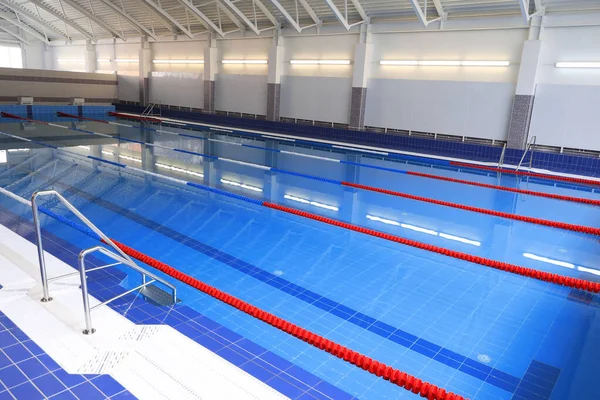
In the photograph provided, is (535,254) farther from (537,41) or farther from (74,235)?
(537,41)

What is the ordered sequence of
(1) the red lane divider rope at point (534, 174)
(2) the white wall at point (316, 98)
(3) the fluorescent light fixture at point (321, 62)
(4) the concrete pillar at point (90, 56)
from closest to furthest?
(1) the red lane divider rope at point (534, 174), (3) the fluorescent light fixture at point (321, 62), (2) the white wall at point (316, 98), (4) the concrete pillar at point (90, 56)

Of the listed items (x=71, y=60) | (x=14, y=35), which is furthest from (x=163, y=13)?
(x=14, y=35)

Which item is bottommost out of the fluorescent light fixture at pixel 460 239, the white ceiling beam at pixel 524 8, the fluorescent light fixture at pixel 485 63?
the fluorescent light fixture at pixel 460 239

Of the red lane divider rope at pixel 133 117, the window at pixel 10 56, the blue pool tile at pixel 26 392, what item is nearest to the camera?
the blue pool tile at pixel 26 392

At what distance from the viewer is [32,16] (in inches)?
937

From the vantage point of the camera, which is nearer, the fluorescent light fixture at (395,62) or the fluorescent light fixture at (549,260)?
the fluorescent light fixture at (549,260)

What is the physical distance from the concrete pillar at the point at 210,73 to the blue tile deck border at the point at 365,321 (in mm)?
14905

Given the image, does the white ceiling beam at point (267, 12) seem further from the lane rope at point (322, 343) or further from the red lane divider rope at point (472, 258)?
the lane rope at point (322, 343)

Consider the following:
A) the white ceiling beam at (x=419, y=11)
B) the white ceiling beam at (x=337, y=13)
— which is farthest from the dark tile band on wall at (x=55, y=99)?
the white ceiling beam at (x=419, y=11)

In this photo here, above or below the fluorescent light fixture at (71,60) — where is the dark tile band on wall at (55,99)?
below

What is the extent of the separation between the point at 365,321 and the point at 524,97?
1071 centimetres

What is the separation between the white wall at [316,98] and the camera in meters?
15.7

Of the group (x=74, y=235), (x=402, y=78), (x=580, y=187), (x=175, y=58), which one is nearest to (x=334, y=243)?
(x=74, y=235)

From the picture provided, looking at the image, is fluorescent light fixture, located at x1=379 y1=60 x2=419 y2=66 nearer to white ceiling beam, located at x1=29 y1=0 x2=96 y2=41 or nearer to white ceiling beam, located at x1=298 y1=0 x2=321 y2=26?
white ceiling beam, located at x1=298 y1=0 x2=321 y2=26
